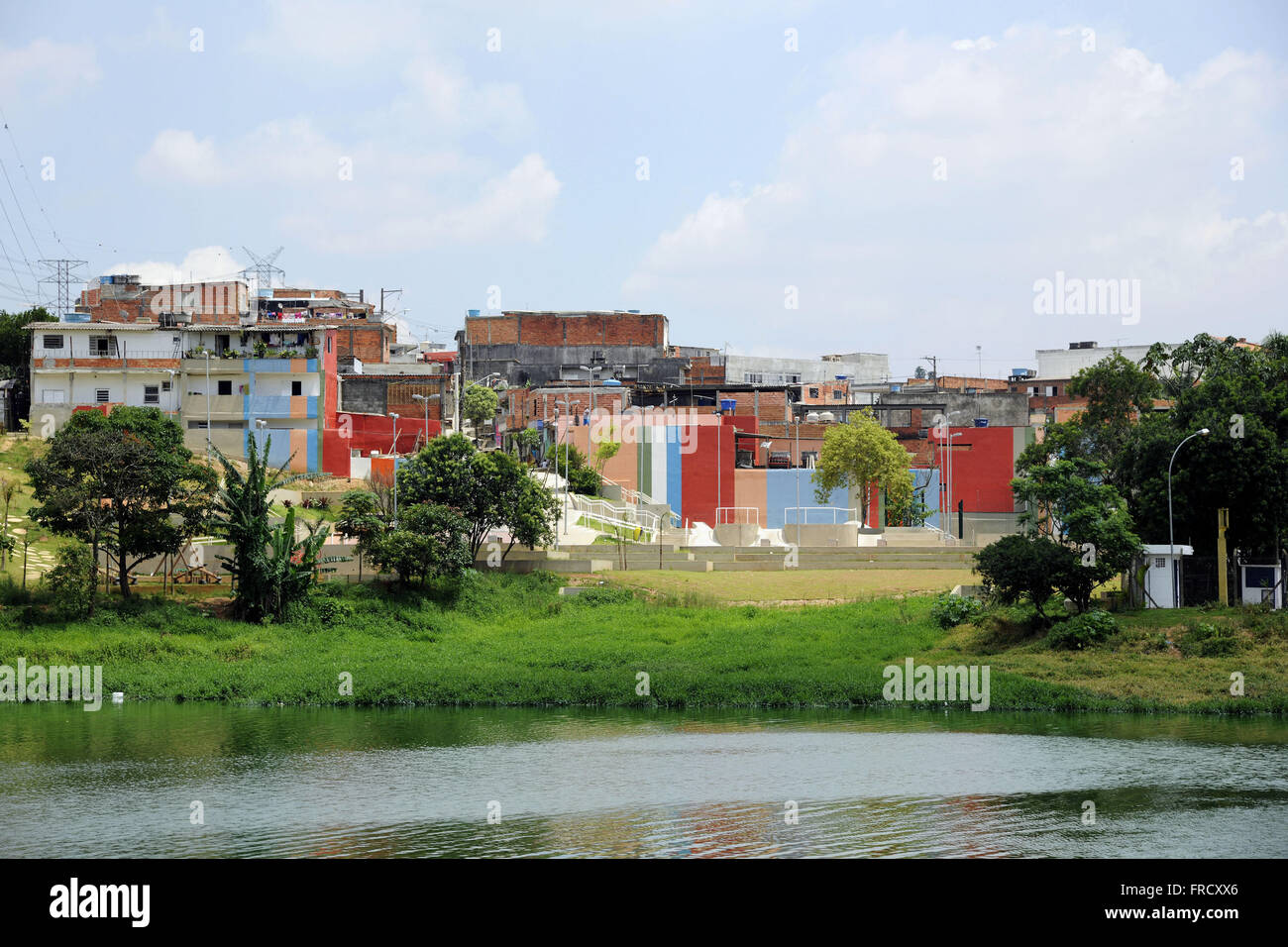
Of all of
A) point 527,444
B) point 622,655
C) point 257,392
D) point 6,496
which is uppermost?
point 257,392

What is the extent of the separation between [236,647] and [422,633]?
5.64 meters

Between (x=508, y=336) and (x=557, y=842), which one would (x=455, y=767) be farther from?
(x=508, y=336)

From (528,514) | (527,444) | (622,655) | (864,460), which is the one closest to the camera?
(622,655)

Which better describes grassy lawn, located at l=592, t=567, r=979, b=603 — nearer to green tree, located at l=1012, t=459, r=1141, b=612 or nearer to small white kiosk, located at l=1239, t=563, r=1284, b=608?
green tree, located at l=1012, t=459, r=1141, b=612

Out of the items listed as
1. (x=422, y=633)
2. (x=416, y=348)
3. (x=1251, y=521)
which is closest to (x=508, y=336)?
(x=416, y=348)

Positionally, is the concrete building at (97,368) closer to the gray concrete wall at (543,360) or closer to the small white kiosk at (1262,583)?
the gray concrete wall at (543,360)

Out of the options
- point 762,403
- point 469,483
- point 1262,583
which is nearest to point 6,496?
point 469,483

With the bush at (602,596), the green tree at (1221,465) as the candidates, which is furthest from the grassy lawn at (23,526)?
the green tree at (1221,465)

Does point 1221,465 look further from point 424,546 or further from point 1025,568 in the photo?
point 424,546

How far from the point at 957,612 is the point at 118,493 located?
24925 millimetres

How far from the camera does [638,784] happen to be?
83.4 ft

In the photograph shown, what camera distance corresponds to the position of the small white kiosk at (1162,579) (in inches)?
1542

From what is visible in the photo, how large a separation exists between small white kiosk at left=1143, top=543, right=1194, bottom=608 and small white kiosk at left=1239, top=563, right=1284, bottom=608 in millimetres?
1868
